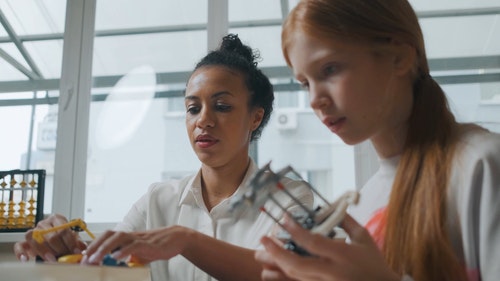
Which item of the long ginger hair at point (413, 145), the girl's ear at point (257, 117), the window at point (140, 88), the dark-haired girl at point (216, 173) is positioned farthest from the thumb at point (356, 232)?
the window at point (140, 88)

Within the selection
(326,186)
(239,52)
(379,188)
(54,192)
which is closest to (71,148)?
(54,192)

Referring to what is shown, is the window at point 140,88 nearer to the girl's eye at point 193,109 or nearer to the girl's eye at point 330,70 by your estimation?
the girl's eye at point 193,109

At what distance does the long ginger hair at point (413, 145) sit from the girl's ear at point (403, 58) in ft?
0.04

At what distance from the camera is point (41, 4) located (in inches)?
80.4

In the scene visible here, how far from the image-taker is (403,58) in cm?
67

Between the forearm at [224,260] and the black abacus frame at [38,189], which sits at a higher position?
the black abacus frame at [38,189]

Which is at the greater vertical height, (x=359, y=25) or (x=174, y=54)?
(x=174, y=54)

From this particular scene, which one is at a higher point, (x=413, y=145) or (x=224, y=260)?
(x=413, y=145)

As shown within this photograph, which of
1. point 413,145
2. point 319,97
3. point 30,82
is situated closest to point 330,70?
point 319,97

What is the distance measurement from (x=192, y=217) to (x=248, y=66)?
44 cm

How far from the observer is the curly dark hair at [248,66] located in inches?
48.7

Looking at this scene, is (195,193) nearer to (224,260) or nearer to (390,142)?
(224,260)

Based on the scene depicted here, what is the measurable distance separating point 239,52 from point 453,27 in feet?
3.01

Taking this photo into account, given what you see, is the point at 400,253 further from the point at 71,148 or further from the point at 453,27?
the point at 71,148
